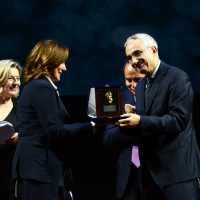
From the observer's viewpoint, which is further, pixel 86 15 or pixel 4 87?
pixel 86 15

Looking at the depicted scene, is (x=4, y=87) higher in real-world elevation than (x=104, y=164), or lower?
higher

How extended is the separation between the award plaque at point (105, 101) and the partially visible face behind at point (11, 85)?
1.02 m

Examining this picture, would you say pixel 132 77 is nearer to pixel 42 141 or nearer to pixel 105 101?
pixel 105 101

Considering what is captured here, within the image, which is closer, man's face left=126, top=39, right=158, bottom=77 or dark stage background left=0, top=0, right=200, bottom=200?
man's face left=126, top=39, right=158, bottom=77

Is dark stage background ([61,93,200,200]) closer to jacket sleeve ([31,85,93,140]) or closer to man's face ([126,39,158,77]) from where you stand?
man's face ([126,39,158,77])

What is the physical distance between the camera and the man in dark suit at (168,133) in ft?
7.19

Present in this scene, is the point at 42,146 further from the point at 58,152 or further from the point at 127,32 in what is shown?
the point at 127,32

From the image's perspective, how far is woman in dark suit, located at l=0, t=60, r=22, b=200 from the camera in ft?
9.48

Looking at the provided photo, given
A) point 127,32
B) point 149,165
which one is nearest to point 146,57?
point 149,165

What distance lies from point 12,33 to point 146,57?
1.97 metres

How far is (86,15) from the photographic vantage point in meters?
4.02

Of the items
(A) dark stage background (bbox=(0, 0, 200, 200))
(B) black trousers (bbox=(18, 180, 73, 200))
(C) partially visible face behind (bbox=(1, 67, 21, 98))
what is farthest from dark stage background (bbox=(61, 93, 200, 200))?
(B) black trousers (bbox=(18, 180, 73, 200))

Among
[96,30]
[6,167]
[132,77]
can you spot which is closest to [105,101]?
[132,77]

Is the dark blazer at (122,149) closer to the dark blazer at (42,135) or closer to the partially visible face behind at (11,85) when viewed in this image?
the dark blazer at (42,135)
